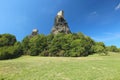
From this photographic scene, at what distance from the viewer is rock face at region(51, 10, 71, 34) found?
86.3 meters

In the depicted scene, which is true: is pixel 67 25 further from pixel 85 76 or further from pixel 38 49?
pixel 85 76

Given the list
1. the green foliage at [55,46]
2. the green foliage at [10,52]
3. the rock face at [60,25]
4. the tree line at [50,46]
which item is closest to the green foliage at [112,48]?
the rock face at [60,25]

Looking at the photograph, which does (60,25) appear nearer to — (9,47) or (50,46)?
(50,46)

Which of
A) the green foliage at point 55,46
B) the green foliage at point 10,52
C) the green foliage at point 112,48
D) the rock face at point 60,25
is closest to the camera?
the green foliage at point 10,52

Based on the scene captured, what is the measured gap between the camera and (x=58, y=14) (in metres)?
92.2

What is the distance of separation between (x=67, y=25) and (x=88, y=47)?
23.2m

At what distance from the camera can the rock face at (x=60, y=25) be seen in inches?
3398

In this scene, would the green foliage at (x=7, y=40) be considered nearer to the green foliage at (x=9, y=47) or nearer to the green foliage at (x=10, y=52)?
the green foliage at (x=9, y=47)

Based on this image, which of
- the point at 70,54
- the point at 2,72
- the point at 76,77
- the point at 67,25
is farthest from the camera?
the point at 67,25

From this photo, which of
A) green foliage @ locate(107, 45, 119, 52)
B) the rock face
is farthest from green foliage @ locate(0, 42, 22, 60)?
green foliage @ locate(107, 45, 119, 52)

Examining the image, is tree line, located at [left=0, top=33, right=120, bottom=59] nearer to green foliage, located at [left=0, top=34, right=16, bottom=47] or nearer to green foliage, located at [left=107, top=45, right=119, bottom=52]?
green foliage, located at [left=0, top=34, right=16, bottom=47]

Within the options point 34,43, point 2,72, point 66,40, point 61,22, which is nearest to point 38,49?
point 34,43

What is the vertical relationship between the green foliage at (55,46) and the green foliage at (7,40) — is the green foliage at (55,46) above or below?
below

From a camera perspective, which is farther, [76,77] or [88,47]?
[88,47]
